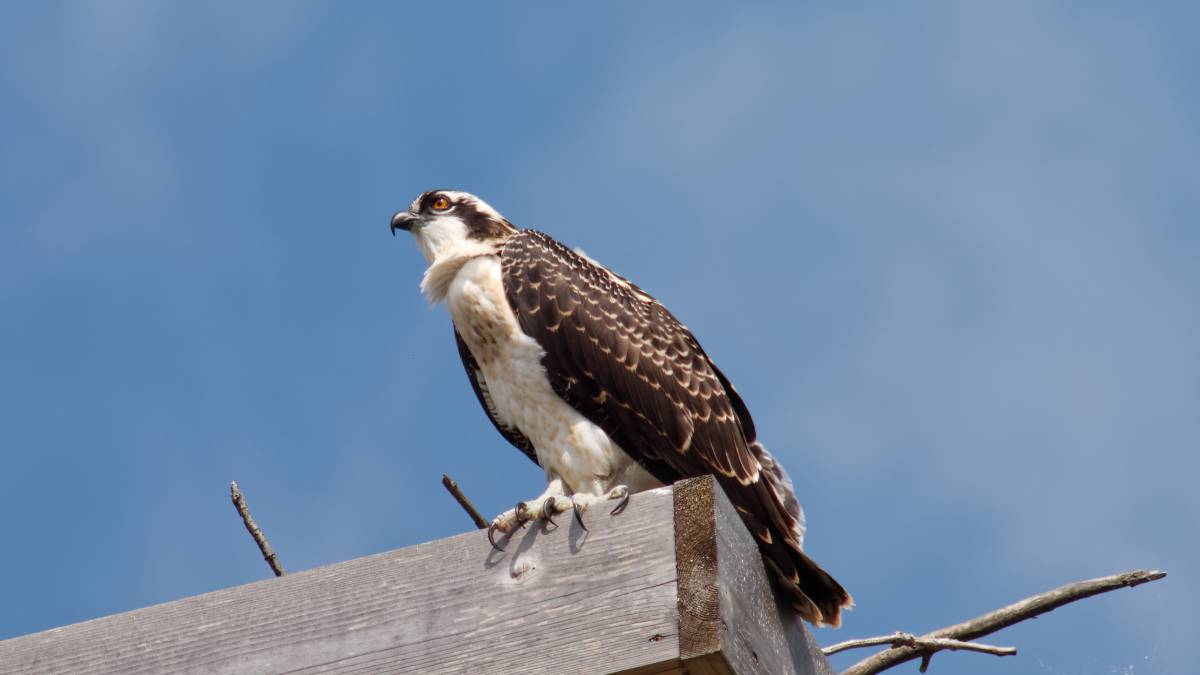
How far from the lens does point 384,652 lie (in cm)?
284

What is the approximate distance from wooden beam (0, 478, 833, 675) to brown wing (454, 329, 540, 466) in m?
2.96

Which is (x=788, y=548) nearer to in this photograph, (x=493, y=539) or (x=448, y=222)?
(x=493, y=539)

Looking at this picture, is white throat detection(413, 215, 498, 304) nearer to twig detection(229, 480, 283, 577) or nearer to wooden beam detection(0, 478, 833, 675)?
twig detection(229, 480, 283, 577)

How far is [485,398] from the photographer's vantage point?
6.13 meters

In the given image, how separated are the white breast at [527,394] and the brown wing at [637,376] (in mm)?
47

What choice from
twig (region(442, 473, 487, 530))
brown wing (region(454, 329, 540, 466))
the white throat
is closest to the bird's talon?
twig (region(442, 473, 487, 530))

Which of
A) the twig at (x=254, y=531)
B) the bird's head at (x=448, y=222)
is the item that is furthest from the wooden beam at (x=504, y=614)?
the bird's head at (x=448, y=222)

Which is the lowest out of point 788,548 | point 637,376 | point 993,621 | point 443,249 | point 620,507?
point 993,621

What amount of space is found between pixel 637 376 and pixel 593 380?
0.55 feet

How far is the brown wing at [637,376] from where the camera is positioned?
17.4 ft

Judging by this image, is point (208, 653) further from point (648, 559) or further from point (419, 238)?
point (419, 238)

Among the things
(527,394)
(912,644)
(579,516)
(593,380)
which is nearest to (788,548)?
(912,644)

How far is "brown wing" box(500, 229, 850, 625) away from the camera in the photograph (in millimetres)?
5305

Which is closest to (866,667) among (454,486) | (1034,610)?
(1034,610)
